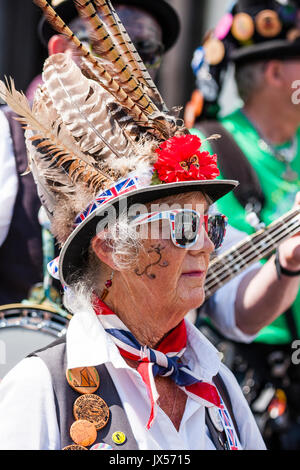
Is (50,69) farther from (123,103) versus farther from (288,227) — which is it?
(288,227)

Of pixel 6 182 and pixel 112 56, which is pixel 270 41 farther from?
pixel 112 56

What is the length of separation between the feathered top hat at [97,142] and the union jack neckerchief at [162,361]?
0.21 metres

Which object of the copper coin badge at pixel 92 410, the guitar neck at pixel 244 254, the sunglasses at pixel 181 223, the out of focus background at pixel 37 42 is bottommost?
the copper coin badge at pixel 92 410

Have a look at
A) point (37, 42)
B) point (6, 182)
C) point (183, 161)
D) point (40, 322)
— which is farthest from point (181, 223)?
point (37, 42)

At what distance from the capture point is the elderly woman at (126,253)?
2.28 m

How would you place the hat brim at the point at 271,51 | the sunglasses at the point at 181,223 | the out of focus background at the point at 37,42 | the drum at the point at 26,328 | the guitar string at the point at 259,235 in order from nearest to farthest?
the sunglasses at the point at 181,223
the drum at the point at 26,328
the guitar string at the point at 259,235
the hat brim at the point at 271,51
the out of focus background at the point at 37,42

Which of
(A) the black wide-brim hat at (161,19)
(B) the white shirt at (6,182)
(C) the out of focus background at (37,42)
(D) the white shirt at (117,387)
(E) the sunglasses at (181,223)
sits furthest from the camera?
(C) the out of focus background at (37,42)

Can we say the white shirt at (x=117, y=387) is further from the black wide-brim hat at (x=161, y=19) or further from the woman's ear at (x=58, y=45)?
the black wide-brim hat at (x=161, y=19)

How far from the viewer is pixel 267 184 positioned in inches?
171

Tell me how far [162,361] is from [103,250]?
0.40m

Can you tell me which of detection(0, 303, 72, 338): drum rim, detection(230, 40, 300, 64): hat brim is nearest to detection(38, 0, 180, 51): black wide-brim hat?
detection(230, 40, 300, 64): hat brim

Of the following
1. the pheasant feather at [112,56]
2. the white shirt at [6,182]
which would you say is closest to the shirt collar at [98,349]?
the pheasant feather at [112,56]
